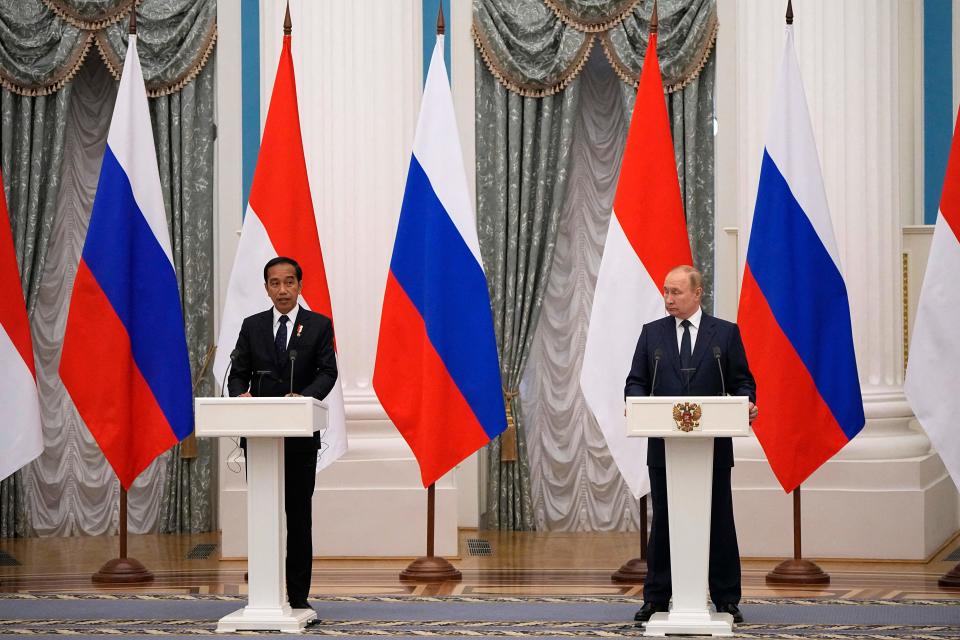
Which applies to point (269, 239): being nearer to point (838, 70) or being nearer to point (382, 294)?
point (382, 294)

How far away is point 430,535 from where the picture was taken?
6914mm

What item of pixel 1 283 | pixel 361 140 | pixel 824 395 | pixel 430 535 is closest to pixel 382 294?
pixel 361 140

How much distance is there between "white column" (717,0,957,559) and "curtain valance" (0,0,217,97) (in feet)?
11.6

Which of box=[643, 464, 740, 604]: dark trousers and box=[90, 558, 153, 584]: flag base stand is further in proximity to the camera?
box=[90, 558, 153, 584]: flag base stand


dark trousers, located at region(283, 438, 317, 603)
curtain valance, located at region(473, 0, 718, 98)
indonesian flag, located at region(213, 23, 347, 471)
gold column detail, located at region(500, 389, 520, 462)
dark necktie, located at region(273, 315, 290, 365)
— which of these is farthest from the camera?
gold column detail, located at region(500, 389, 520, 462)

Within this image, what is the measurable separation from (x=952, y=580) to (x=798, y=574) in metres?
0.72

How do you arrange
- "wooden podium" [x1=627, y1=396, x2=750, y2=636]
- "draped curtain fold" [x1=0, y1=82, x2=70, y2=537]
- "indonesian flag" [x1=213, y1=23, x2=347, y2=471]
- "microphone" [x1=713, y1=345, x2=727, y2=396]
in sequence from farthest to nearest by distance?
1. "draped curtain fold" [x1=0, y1=82, x2=70, y2=537]
2. "indonesian flag" [x1=213, y1=23, x2=347, y2=471]
3. "microphone" [x1=713, y1=345, x2=727, y2=396]
4. "wooden podium" [x1=627, y1=396, x2=750, y2=636]

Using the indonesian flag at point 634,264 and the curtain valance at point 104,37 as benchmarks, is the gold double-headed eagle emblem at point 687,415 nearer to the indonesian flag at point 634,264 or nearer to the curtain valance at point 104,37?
the indonesian flag at point 634,264

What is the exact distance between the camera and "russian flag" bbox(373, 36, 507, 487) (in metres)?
6.77

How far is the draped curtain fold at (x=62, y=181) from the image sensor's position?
28.9 feet

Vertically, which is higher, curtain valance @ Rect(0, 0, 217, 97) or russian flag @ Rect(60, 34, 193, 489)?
curtain valance @ Rect(0, 0, 217, 97)

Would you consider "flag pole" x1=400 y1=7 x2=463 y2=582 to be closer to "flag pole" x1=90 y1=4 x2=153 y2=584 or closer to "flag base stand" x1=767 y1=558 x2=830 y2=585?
"flag pole" x1=90 y1=4 x2=153 y2=584

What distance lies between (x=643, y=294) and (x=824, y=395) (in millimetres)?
1051

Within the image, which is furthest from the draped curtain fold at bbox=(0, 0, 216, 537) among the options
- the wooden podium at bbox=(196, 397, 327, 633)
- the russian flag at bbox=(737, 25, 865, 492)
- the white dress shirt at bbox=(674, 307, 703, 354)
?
the white dress shirt at bbox=(674, 307, 703, 354)
